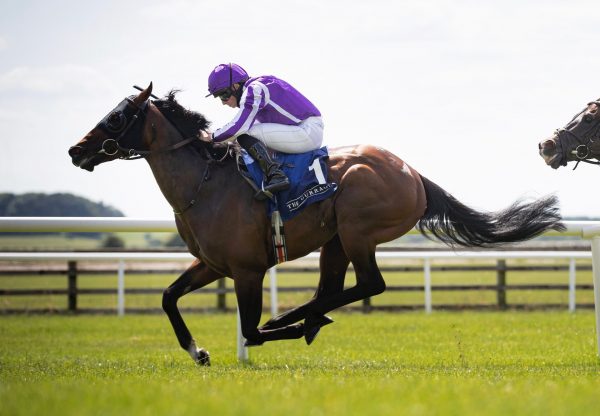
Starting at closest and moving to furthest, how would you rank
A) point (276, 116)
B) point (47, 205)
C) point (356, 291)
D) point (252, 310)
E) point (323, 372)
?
point (323, 372) → point (252, 310) → point (356, 291) → point (276, 116) → point (47, 205)

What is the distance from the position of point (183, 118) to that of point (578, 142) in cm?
318

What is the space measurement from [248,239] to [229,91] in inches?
50.0

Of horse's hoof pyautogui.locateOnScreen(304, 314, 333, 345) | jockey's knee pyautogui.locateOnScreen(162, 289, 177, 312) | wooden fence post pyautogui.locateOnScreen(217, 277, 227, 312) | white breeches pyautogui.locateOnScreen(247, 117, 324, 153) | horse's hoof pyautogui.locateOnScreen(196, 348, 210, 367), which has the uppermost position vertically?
white breeches pyautogui.locateOnScreen(247, 117, 324, 153)

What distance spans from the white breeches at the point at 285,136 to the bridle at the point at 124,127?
675 millimetres

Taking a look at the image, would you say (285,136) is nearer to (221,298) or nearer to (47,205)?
(221,298)

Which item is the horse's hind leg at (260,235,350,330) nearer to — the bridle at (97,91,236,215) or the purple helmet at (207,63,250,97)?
the bridle at (97,91,236,215)

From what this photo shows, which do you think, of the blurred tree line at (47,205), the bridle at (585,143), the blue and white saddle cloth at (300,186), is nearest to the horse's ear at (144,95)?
the blue and white saddle cloth at (300,186)

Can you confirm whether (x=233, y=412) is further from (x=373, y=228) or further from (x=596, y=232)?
(x=596, y=232)

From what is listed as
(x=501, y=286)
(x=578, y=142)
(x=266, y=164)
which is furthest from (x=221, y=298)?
(x=578, y=142)

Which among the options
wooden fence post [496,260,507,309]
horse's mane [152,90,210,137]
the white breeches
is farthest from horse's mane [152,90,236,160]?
wooden fence post [496,260,507,309]

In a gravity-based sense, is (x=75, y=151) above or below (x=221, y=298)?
above

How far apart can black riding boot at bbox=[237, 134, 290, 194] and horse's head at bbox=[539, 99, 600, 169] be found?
220 centimetres

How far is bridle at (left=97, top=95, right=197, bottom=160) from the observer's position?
734cm

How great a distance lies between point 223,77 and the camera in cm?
742
